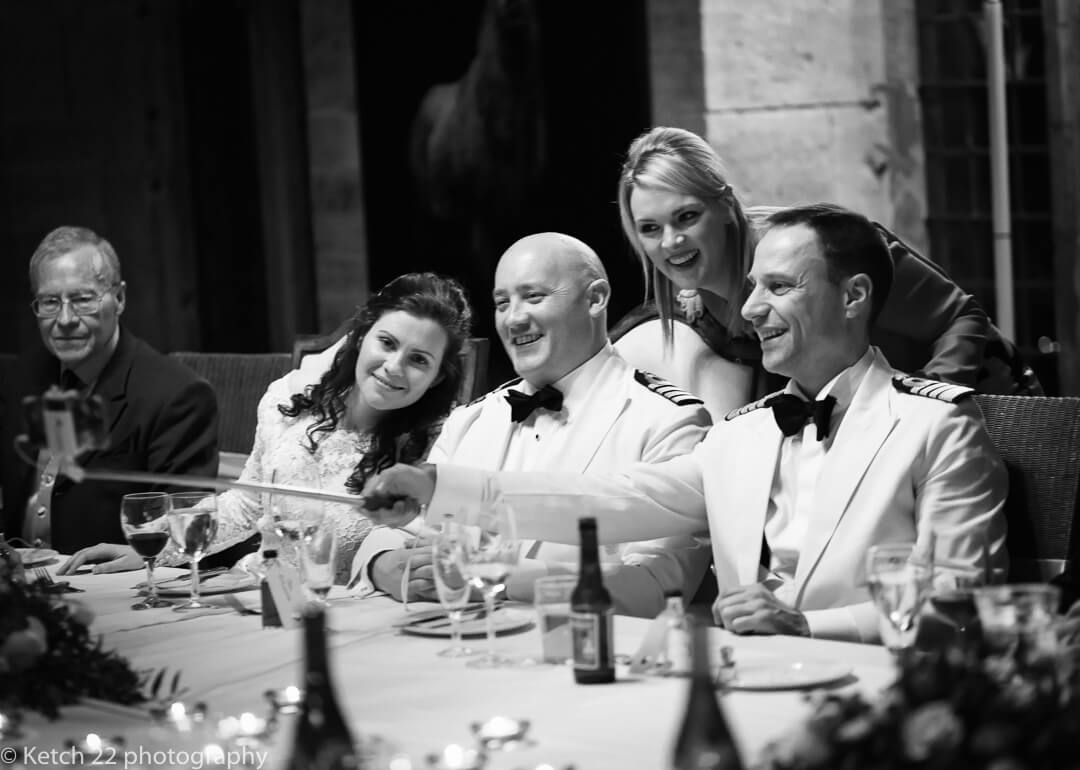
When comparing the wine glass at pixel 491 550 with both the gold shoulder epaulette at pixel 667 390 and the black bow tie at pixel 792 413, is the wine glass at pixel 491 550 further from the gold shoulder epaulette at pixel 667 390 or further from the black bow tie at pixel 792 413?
the gold shoulder epaulette at pixel 667 390

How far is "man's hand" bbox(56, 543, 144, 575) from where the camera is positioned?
3010 millimetres

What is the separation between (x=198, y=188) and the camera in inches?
283

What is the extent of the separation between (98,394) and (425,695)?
2217mm

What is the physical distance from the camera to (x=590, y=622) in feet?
6.26

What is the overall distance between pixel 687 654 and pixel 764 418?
0.89 m

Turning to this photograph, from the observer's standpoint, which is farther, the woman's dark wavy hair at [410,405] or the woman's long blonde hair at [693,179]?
the woman's dark wavy hair at [410,405]

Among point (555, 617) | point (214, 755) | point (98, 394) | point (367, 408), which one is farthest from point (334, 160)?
point (214, 755)

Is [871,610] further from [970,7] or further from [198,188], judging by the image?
[198,188]

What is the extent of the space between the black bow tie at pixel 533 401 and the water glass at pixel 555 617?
106 cm

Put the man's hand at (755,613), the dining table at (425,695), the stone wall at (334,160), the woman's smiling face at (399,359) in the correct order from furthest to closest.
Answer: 1. the stone wall at (334,160)
2. the woman's smiling face at (399,359)
3. the man's hand at (755,613)
4. the dining table at (425,695)

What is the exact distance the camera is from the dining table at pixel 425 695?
1.62 meters

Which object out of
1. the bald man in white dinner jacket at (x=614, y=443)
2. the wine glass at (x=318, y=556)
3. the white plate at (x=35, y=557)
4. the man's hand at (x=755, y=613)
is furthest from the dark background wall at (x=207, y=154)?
the man's hand at (x=755, y=613)

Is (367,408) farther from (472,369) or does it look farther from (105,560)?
(105,560)

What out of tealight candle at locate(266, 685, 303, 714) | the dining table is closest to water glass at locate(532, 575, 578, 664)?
the dining table
